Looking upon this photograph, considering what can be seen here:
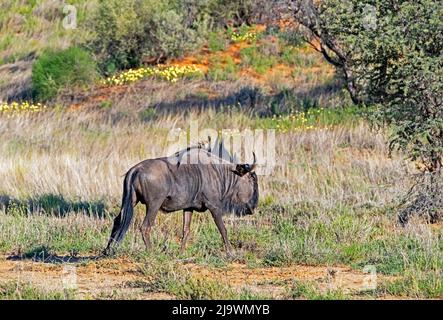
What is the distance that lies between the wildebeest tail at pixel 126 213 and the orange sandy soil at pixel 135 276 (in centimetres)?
29

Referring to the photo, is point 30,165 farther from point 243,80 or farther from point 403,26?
point 243,80

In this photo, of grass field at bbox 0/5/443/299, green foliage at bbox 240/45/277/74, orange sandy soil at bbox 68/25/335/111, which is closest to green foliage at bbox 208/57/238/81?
orange sandy soil at bbox 68/25/335/111

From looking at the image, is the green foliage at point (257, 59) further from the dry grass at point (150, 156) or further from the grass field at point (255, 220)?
the grass field at point (255, 220)

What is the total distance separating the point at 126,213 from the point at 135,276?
1.03 metres

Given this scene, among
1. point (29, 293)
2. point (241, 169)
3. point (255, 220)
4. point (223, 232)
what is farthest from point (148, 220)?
point (255, 220)

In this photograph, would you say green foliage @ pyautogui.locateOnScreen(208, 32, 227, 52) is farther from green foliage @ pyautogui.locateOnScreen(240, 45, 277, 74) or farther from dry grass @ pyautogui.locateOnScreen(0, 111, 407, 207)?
dry grass @ pyautogui.locateOnScreen(0, 111, 407, 207)

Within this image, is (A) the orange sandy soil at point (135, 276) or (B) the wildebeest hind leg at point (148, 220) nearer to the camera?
(A) the orange sandy soil at point (135, 276)

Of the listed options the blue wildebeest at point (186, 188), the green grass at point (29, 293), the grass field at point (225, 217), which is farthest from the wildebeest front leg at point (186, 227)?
the green grass at point (29, 293)

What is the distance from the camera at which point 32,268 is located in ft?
33.3

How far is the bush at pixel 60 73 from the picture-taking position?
2841 cm

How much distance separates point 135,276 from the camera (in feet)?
31.7

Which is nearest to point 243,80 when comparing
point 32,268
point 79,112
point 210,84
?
point 210,84

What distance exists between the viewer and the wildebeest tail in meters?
10.4

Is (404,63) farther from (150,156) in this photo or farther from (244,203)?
(150,156)
